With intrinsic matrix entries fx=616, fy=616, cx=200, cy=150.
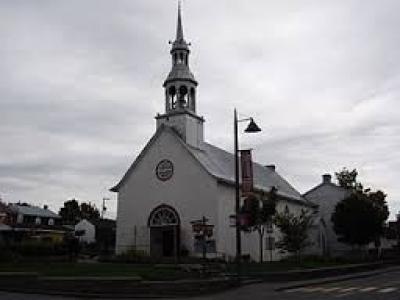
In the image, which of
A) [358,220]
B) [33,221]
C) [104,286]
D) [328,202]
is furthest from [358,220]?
[33,221]

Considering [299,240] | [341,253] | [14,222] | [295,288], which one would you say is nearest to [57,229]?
[14,222]

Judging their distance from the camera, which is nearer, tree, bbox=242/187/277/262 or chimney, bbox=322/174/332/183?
tree, bbox=242/187/277/262

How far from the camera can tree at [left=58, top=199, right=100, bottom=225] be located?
119 meters

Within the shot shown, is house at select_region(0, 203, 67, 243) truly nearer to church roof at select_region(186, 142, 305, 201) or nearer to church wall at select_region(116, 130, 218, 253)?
church roof at select_region(186, 142, 305, 201)

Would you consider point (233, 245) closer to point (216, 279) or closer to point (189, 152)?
point (189, 152)

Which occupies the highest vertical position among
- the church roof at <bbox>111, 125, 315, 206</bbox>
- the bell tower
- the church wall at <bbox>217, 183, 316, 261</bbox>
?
the bell tower

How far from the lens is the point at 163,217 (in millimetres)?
51406

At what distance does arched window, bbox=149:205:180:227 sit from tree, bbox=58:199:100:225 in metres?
68.9

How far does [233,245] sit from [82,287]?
27648 mm

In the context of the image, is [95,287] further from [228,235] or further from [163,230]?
[163,230]

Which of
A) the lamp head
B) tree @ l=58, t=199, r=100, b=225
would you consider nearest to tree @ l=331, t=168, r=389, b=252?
the lamp head

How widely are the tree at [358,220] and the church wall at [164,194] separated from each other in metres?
22.3

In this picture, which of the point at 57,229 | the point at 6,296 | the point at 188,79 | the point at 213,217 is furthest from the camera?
the point at 57,229

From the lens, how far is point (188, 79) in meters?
52.3
